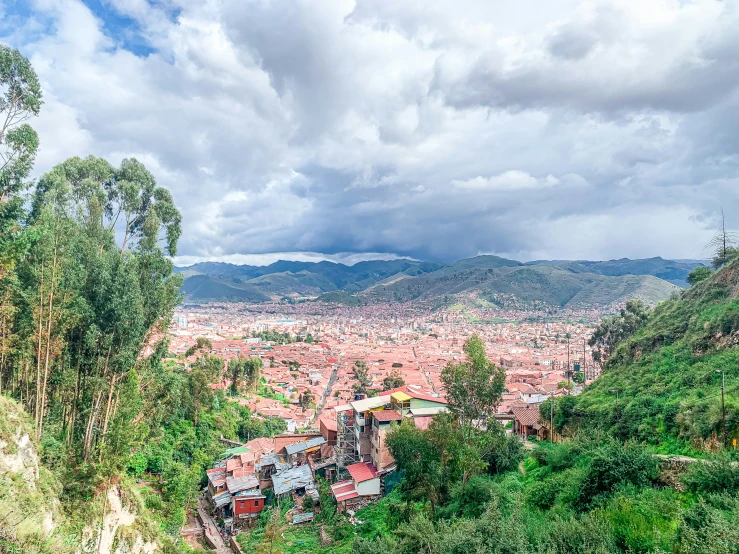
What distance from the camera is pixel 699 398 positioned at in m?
13.5

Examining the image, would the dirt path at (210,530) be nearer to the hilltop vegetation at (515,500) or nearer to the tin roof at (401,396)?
the hilltop vegetation at (515,500)

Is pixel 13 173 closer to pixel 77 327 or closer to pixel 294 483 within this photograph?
pixel 77 327

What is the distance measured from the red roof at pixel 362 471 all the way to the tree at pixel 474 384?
22.1ft

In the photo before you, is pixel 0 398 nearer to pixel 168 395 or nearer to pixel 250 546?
pixel 168 395

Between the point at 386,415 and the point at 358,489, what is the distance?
3.48m

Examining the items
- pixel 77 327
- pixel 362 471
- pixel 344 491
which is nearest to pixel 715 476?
pixel 362 471

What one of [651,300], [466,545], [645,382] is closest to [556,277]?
[651,300]

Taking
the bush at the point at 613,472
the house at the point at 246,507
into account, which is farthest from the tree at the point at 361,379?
the bush at the point at 613,472

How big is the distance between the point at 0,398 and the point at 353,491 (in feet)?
45.8

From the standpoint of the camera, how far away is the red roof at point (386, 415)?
20.3m

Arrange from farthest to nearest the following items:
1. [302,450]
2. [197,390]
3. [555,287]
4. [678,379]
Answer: [555,287] < [197,390] < [302,450] < [678,379]

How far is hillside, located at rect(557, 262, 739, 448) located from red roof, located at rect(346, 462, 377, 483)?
9056mm

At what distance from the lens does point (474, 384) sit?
14492mm

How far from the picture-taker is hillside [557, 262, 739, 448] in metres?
12.3
